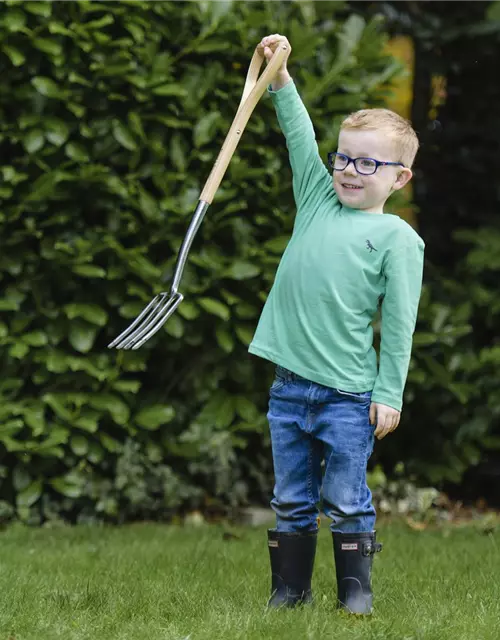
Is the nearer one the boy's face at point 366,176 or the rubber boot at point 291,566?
the boy's face at point 366,176

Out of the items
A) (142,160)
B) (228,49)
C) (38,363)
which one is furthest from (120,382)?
(228,49)

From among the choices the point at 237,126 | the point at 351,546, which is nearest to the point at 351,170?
the point at 237,126

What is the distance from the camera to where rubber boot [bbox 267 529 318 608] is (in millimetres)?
3408

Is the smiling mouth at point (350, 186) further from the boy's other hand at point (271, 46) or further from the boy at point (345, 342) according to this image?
the boy's other hand at point (271, 46)

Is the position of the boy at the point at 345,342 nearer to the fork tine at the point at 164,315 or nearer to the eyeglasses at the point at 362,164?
the eyeglasses at the point at 362,164

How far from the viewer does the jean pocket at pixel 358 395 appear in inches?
128

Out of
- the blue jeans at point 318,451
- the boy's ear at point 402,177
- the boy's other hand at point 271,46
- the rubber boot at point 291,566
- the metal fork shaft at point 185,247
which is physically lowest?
the rubber boot at point 291,566

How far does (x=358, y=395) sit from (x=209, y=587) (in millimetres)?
957

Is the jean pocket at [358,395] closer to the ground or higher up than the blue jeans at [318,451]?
higher up

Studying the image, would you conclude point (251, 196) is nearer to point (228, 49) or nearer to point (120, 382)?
point (228, 49)

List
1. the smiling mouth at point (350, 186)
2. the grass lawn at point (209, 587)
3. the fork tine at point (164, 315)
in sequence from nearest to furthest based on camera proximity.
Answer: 1. the grass lawn at point (209, 587)
2. the fork tine at point (164, 315)
3. the smiling mouth at point (350, 186)

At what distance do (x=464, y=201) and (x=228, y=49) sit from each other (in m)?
2.01

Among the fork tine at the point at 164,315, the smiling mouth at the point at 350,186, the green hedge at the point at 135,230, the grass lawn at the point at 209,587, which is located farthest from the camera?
the green hedge at the point at 135,230

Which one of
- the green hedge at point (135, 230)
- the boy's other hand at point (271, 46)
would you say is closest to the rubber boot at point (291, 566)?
the boy's other hand at point (271, 46)
